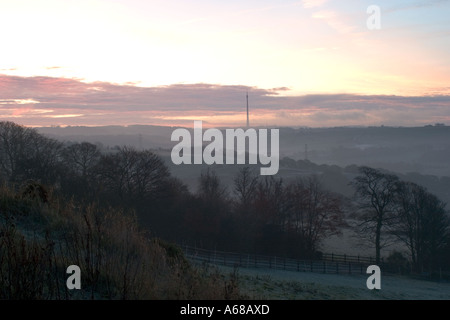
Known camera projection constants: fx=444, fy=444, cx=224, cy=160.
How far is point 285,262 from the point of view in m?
30.6

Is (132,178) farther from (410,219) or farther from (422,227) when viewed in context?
(422,227)

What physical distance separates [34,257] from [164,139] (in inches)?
6819

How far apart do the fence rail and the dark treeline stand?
7.83 ft

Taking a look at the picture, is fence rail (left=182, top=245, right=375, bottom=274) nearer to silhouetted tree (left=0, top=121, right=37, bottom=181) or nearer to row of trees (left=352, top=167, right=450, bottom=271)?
row of trees (left=352, top=167, right=450, bottom=271)

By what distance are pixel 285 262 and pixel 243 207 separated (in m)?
10.4

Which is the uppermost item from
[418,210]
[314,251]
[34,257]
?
[34,257]

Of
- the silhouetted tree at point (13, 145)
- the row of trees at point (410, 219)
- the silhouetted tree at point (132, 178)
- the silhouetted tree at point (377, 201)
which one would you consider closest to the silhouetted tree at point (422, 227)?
the row of trees at point (410, 219)

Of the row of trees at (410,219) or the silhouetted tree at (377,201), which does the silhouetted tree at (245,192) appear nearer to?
the silhouetted tree at (377,201)

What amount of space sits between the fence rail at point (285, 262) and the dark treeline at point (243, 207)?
7.83ft

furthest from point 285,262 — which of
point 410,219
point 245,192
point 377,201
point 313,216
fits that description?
point 245,192

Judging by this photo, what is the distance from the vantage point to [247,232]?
35.8m
